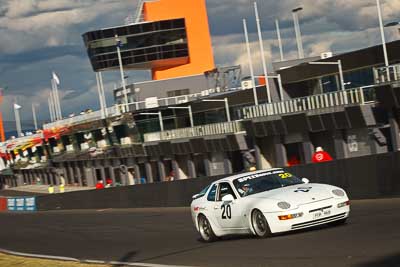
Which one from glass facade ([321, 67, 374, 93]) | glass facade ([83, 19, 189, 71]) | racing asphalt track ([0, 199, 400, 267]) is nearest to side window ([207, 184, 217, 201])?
racing asphalt track ([0, 199, 400, 267])

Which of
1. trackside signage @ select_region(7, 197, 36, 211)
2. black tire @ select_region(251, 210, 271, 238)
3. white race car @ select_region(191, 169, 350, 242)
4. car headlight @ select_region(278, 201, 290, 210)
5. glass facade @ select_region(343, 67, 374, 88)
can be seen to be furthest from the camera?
trackside signage @ select_region(7, 197, 36, 211)

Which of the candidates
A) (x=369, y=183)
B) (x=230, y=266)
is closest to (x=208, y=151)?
(x=369, y=183)

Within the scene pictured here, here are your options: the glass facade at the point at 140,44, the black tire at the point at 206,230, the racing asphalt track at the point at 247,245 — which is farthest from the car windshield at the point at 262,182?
the glass facade at the point at 140,44

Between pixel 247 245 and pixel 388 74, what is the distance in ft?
89.9

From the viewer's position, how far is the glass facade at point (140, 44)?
92.4m

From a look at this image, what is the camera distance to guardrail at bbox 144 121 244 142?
61912 millimetres

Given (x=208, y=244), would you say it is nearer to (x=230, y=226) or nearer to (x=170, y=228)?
(x=230, y=226)

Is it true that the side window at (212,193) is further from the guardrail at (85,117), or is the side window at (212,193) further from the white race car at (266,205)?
the guardrail at (85,117)

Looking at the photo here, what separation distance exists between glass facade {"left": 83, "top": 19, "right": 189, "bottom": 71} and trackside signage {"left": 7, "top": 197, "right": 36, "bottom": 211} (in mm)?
32207

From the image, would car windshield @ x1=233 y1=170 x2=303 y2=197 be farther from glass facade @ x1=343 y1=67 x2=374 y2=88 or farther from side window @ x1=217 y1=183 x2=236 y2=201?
glass facade @ x1=343 y1=67 x2=374 y2=88

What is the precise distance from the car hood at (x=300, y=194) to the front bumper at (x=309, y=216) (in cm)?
10

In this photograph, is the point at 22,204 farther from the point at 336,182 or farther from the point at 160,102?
the point at 336,182

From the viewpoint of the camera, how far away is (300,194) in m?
14.8

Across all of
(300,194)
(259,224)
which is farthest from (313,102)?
(300,194)
